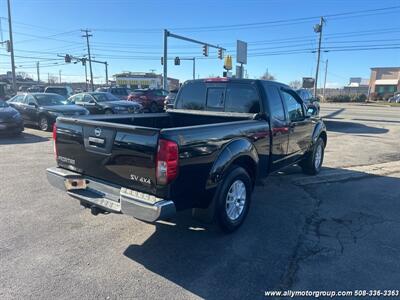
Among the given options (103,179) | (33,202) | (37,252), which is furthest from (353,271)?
(33,202)

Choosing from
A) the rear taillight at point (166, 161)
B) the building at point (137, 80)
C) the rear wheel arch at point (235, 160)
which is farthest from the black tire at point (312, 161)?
the building at point (137, 80)

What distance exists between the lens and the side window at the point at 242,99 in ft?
15.9

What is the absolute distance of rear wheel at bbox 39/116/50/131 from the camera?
13195mm

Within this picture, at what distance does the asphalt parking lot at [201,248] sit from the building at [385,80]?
80.9 meters

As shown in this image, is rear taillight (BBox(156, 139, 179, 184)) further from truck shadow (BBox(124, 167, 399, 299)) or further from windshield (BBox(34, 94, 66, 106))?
windshield (BBox(34, 94, 66, 106))

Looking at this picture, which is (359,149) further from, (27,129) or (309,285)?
(27,129)

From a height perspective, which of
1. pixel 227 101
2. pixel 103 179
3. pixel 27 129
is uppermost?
pixel 227 101

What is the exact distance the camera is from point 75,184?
3777 millimetres

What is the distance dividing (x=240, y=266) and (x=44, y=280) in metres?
1.96

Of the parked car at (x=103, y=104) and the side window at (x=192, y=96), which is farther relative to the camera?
the parked car at (x=103, y=104)

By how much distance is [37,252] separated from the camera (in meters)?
3.53

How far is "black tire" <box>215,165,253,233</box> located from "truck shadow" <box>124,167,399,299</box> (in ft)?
0.50

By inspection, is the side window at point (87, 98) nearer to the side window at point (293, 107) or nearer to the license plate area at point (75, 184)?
the side window at point (293, 107)

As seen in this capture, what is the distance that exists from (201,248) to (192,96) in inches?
114
